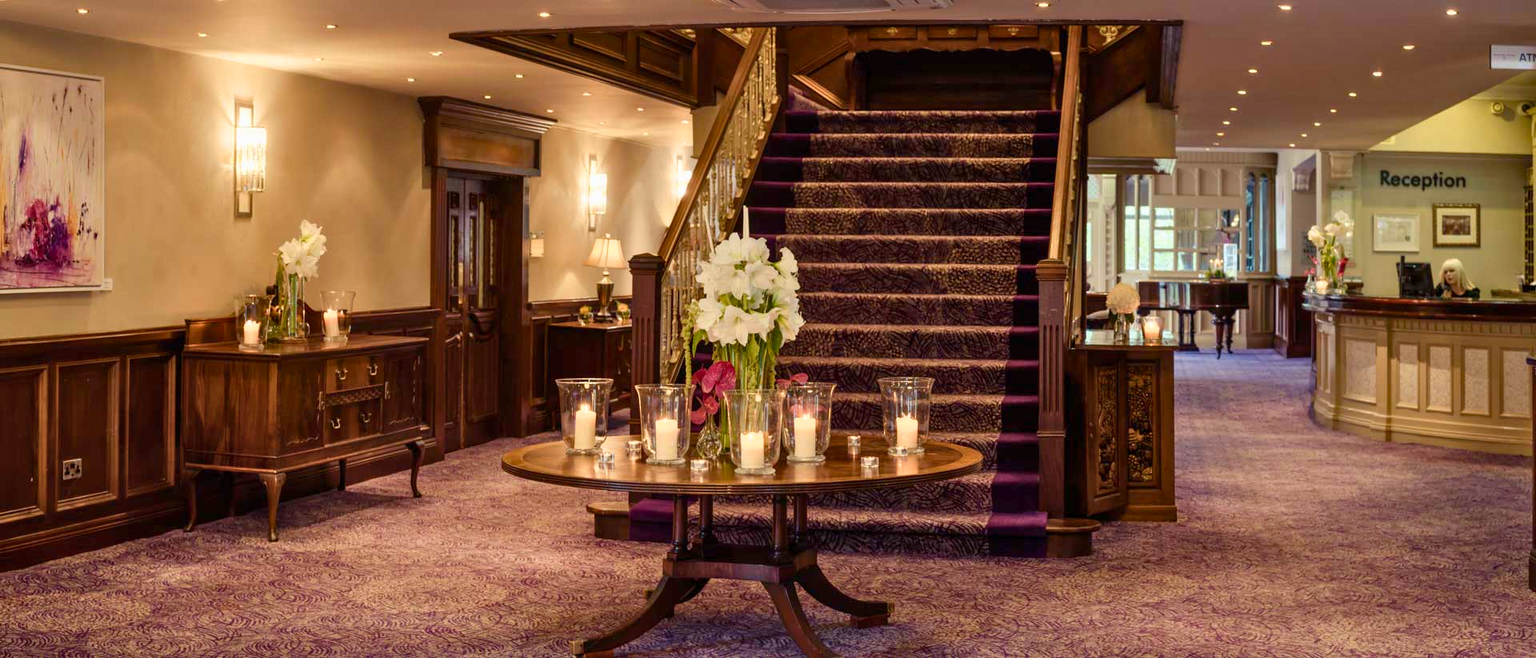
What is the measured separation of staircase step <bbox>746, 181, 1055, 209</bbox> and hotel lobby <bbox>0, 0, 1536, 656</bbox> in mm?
26

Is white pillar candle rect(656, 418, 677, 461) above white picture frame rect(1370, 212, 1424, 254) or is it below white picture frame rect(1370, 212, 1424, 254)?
below

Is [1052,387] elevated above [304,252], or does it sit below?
below

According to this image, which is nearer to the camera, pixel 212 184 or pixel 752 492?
pixel 752 492

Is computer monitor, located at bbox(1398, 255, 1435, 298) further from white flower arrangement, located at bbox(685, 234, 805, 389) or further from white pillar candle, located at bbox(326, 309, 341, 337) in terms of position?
white flower arrangement, located at bbox(685, 234, 805, 389)

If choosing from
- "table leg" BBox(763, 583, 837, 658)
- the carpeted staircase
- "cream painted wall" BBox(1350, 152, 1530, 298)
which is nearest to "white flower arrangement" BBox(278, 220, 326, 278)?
the carpeted staircase

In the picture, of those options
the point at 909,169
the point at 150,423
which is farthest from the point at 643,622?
the point at 909,169

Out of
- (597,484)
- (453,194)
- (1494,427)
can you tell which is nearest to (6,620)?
(597,484)

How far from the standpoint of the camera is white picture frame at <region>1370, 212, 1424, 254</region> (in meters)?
15.9

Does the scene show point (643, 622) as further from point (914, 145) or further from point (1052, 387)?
point (914, 145)

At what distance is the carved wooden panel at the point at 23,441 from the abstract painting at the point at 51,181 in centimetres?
41

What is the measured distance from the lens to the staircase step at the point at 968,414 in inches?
265

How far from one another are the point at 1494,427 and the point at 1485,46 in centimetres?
331

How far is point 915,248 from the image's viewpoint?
7.99 meters

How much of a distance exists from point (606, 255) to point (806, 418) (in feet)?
22.9
